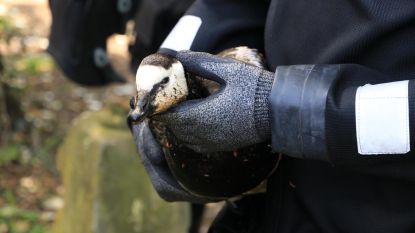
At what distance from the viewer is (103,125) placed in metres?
2.27

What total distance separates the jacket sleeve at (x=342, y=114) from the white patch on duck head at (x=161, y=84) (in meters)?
0.15

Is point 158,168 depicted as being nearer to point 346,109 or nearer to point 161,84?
point 161,84

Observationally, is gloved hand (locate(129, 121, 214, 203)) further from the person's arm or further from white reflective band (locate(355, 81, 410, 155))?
white reflective band (locate(355, 81, 410, 155))

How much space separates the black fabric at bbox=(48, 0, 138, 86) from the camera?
182cm

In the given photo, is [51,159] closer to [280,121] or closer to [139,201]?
[139,201]

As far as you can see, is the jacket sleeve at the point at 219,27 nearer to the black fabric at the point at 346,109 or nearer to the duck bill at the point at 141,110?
the black fabric at the point at 346,109

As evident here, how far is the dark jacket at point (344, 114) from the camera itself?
827 mm

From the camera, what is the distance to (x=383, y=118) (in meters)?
0.82

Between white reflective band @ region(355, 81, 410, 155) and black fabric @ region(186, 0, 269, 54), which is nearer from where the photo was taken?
white reflective band @ region(355, 81, 410, 155)

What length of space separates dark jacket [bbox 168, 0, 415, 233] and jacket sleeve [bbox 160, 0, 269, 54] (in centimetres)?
14

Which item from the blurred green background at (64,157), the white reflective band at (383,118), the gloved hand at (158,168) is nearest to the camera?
the white reflective band at (383,118)

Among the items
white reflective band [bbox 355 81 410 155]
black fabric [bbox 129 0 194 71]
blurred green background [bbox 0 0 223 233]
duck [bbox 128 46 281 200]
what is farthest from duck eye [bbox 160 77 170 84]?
blurred green background [bbox 0 0 223 233]

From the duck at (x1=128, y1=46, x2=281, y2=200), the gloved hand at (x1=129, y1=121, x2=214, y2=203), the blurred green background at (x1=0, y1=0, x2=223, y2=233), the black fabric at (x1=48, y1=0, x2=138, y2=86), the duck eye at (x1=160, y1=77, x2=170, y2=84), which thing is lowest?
the blurred green background at (x1=0, y1=0, x2=223, y2=233)

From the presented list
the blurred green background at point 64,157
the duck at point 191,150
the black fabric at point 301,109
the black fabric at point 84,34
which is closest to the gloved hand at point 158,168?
the duck at point 191,150
